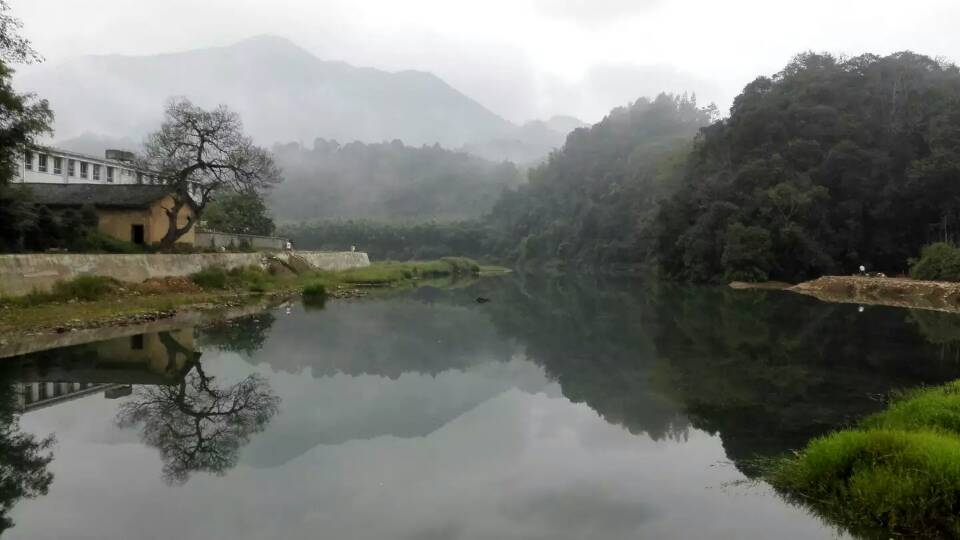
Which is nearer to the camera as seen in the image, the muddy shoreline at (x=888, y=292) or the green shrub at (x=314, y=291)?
the muddy shoreline at (x=888, y=292)

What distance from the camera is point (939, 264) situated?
42.6m

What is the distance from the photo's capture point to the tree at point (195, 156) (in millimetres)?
38812

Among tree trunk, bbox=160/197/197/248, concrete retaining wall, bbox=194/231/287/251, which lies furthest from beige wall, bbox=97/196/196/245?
concrete retaining wall, bbox=194/231/287/251

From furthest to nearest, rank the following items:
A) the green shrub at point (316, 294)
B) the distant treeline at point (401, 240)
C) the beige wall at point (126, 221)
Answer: the distant treeline at point (401, 240)
the beige wall at point (126, 221)
the green shrub at point (316, 294)

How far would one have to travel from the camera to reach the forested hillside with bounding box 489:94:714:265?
336 feet

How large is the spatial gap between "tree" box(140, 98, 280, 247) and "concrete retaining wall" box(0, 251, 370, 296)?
15.6ft

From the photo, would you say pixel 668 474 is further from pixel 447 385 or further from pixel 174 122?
pixel 174 122

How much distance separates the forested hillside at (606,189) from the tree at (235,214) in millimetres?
42684

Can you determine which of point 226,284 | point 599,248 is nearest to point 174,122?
point 226,284

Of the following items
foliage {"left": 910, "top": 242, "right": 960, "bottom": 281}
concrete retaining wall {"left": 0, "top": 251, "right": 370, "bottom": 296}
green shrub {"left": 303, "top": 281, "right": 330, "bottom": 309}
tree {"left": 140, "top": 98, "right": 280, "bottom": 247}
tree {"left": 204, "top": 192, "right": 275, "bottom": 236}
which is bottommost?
green shrub {"left": 303, "top": 281, "right": 330, "bottom": 309}

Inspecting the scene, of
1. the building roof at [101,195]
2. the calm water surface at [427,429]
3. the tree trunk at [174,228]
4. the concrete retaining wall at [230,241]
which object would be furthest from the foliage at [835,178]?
the building roof at [101,195]

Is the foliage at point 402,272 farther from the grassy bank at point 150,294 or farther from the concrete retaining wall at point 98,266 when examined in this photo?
the concrete retaining wall at point 98,266

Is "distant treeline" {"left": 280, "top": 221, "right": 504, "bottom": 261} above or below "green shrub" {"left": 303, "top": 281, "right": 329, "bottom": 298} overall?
above

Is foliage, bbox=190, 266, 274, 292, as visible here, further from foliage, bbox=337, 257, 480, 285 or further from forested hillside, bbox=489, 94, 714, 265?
forested hillside, bbox=489, 94, 714, 265
